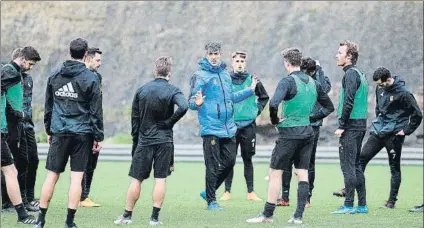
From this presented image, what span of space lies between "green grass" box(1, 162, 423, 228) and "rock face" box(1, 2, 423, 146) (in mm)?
11219

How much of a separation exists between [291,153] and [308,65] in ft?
6.77

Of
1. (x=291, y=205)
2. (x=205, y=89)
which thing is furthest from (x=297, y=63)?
(x=291, y=205)

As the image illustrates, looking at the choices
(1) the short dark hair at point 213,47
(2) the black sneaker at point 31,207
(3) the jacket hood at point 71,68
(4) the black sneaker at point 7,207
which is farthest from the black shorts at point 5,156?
(1) the short dark hair at point 213,47

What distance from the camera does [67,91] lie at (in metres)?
11.2

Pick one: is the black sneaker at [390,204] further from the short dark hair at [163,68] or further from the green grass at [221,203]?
the short dark hair at [163,68]

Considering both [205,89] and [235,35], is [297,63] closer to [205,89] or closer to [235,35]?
[205,89]

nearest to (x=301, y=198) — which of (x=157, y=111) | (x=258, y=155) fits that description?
(x=157, y=111)

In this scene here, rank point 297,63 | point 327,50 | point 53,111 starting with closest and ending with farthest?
1. point 53,111
2. point 297,63
3. point 327,50

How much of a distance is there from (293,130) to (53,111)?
2.79 metres

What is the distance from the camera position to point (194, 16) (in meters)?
37.0

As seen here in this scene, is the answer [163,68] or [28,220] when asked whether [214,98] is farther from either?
[28,220]

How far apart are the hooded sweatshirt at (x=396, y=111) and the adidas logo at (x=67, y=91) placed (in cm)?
526

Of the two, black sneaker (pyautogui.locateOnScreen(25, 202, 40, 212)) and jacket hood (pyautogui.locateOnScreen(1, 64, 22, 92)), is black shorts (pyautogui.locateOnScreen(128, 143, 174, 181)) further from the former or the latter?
black sneaker (pyautogui.locateOnScreen(25, 202, 40, 212))

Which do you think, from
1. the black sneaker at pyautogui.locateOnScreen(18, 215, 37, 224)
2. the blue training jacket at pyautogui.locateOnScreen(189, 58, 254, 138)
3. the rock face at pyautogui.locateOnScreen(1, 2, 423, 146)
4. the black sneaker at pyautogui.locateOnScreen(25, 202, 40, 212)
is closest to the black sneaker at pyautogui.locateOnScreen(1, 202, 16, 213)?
the black sneaker at pyautogui.locateOnScreen(25, 202, 40, 212)
